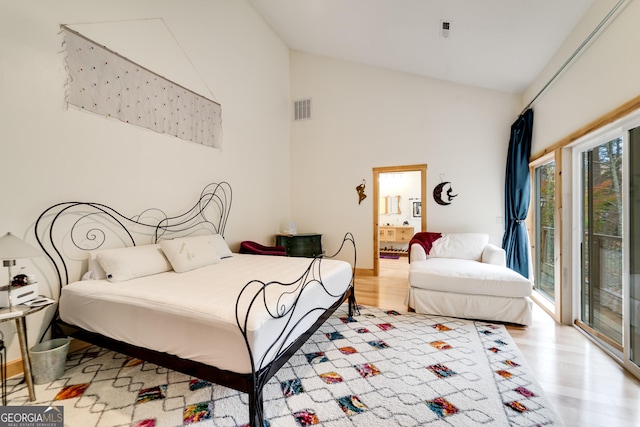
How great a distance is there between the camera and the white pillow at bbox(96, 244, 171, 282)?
2.19 meters

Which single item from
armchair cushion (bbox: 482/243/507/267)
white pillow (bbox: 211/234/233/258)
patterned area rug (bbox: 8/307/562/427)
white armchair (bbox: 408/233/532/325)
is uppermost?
white pillow (bbox: 211/234/233/258)

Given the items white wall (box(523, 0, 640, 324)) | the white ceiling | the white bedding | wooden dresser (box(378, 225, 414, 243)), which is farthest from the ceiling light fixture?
wooden dresser (box(378, 225, 414, 243))

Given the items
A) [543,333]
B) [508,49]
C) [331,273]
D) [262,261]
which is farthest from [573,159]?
[262,261]

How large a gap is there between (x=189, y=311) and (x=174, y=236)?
198cm

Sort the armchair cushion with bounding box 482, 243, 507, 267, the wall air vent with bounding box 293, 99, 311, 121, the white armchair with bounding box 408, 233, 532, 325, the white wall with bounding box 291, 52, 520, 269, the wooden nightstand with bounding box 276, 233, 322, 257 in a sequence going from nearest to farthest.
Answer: the white armchair with bounding box 408, 233, 532, 325, the armchair cushion with bounding box 482, 243, 507, 267, the white wall with bounding box 291, 52, 520, 269, the wooden nightstand with bounding box 276, 233, 322, 257, the wall air vent with bounding box 293, 99, 311, 121

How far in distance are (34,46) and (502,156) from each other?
571 cm

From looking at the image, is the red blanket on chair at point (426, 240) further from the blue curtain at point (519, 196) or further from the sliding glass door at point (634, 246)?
the sliding glass door at point (634, 246)

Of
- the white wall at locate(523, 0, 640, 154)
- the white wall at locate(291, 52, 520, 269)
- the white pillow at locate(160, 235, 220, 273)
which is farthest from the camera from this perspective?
the white wall at locate(291, 52, 520, 269)

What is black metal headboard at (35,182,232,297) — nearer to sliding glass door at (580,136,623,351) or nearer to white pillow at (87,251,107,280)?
white pillow at (87,251,107,280)

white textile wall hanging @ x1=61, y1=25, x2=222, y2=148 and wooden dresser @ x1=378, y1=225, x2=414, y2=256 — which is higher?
white textile wall hanging @ x1=61, y1=25, x2=222, y2=148

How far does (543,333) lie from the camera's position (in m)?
2.60

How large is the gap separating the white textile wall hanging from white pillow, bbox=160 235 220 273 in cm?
132

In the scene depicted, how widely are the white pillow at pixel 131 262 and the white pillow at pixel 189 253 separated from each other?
0.31ft

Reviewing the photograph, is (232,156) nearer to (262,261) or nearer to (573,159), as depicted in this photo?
(262,261)
